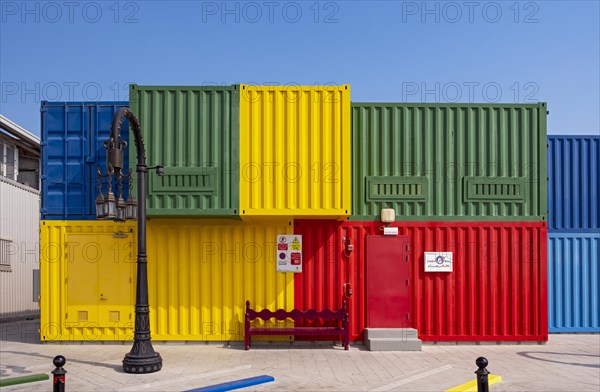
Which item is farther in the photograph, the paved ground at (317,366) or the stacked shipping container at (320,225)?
the stacked shipping container at (320,225)

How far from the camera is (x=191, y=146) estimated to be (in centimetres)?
1355

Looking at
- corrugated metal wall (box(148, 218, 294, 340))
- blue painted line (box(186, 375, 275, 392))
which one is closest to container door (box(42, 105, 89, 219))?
corrugated metal wall (box(148, 218, 294, 340))

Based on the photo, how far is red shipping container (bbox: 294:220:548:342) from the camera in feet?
47.4

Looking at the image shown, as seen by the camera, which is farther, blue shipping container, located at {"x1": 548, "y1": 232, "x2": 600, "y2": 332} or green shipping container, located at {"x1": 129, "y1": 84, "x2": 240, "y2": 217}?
blue shipping container, located at {"x1": 548, "y1": 232, "x2": 600, "y2": 332}

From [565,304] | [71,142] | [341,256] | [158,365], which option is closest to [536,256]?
[565,304]

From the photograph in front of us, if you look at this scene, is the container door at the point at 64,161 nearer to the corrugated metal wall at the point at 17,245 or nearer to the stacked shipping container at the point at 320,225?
the stacked shipping container at the point at 320,225

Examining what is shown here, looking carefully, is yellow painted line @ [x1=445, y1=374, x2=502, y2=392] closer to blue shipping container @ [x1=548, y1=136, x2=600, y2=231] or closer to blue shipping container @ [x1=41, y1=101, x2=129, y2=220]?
blue shipping container @ [x1=548, y1=136, x2=600, y2=231]

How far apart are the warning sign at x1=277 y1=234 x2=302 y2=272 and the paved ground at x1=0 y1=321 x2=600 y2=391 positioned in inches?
69.4

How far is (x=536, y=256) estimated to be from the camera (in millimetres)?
14727

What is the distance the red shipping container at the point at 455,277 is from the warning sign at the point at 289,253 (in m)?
0.17

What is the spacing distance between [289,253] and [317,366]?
3.31 metres

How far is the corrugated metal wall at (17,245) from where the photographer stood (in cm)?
2200

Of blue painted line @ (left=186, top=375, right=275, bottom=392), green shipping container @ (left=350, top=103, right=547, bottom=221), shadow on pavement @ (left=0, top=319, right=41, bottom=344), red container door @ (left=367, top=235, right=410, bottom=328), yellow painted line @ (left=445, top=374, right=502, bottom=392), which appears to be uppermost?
green shipping container @ (left=350, top=103, right=547, bottom=221)

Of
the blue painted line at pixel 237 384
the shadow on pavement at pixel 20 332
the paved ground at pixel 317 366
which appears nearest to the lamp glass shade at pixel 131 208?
the paved ground at pixel 317 366
